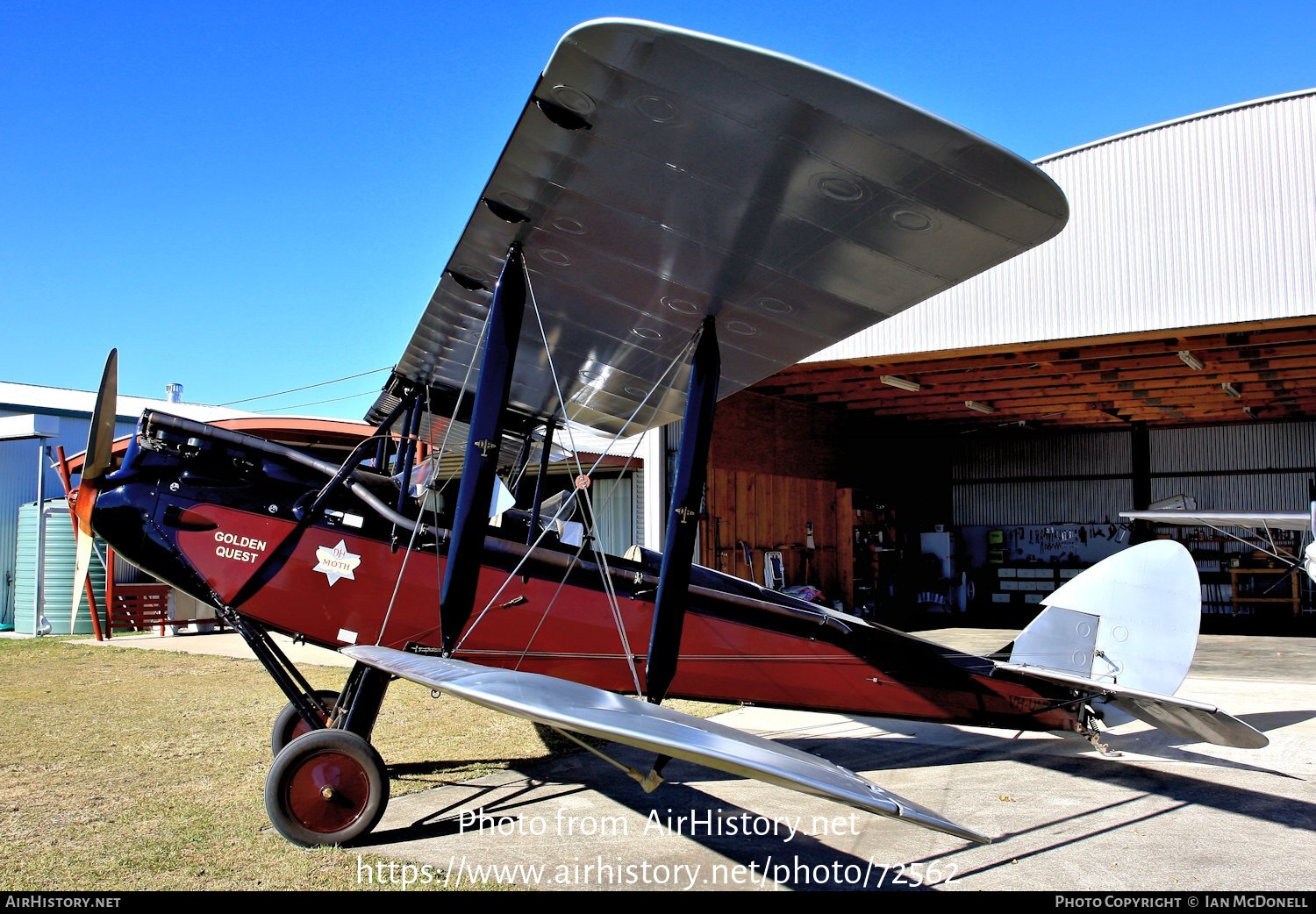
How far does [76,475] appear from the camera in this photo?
19.8 m

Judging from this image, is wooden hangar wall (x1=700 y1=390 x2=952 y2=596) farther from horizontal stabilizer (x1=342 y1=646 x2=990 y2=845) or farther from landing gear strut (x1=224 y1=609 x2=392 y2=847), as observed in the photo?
horizontal stabilizer (x1=342 y1=646 x2=990 y2=845)

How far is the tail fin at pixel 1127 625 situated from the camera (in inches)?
243

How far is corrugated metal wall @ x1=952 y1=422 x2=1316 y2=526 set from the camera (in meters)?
24.0

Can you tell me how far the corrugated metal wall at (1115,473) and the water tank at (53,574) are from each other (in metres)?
22.7

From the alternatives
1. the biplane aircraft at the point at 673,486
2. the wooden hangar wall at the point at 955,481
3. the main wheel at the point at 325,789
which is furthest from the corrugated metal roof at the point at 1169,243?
the main wheel at the point at 325,789

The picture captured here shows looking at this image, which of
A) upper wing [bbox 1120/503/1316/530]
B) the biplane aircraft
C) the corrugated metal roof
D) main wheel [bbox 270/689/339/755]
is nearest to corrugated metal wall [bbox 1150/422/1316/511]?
upper wing [bbox 1120/503/1316/530]

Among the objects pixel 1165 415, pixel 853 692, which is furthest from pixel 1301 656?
pixel 853 692

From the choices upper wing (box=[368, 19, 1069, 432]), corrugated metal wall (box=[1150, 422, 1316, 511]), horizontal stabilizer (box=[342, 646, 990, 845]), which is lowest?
horizontal stabilizer (box=[342, 646, 990, 845])

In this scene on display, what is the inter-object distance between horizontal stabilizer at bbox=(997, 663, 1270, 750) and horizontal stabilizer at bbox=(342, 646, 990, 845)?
291 cm

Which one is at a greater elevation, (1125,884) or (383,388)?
(383,388)

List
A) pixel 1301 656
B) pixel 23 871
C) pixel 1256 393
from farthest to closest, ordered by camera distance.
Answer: pixel 1256 393 → pixel 1301 656 → pixel 23 871

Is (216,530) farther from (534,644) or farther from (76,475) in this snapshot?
(76,475)

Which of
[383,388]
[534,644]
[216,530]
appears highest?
[383,388]
